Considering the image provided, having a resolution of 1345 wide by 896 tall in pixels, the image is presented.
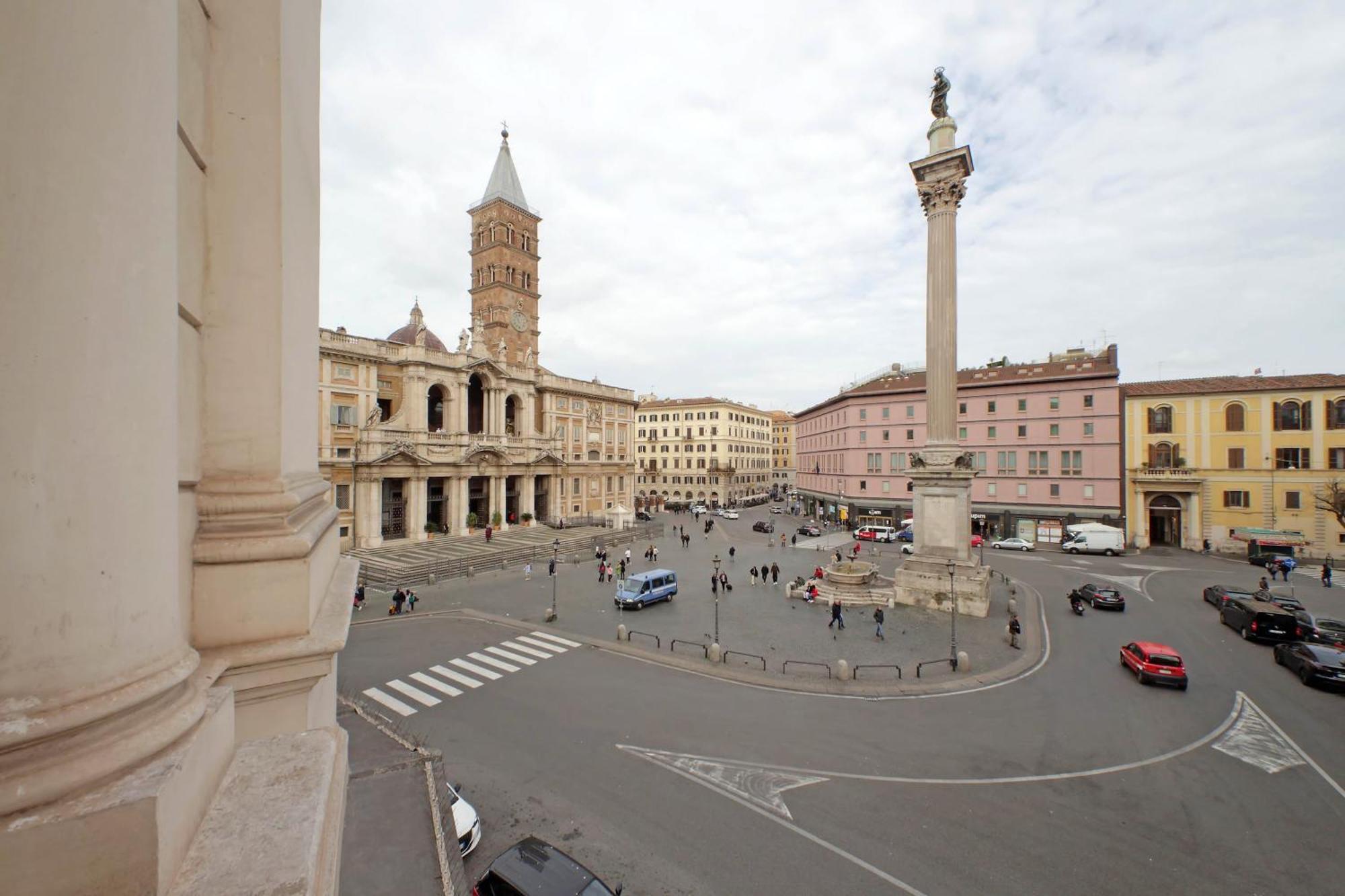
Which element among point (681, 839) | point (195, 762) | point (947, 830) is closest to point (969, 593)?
point (947, 830)

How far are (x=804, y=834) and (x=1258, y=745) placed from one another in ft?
35.3

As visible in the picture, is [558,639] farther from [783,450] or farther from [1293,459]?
[783,450]

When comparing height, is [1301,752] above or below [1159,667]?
below

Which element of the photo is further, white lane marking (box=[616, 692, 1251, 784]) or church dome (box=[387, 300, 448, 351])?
church dome (box=[387, 300, 448, 351])

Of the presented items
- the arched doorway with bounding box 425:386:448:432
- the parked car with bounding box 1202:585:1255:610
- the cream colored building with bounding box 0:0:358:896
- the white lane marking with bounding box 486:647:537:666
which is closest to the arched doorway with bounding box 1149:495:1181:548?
the parked car with bounding box 1202:585:1255:610

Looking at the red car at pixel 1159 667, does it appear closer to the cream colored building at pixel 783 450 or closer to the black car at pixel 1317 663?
the black car at pixel 1317 663

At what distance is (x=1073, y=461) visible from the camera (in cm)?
4212

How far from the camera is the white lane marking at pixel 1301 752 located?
32.7 feet

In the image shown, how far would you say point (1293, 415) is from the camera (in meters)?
36.3

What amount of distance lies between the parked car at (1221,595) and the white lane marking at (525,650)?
2557cm

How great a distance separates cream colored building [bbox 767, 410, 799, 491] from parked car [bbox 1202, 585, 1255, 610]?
76.0m

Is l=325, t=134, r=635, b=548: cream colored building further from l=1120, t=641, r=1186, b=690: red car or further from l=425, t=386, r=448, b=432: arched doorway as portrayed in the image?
l=1120, t=641, r=1186, b=690: red car

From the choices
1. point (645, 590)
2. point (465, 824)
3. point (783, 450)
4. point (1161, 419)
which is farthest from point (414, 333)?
point (783, 450)

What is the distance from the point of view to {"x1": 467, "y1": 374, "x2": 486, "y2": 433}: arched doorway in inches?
1813
